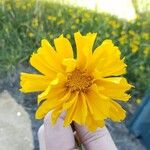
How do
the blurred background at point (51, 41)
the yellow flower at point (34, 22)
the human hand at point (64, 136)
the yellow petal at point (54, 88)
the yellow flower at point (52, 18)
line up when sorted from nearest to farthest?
the yellow petal at point (54, 88) < the human hand at point (64, 136) < the blurred background at point (51, 41) < the yellow flower at point (34, 22) < the yellow flower at point (52, 18)

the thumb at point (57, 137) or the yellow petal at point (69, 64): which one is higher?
the yellow petal at point (69, 64)

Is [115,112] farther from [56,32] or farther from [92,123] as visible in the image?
[56,32]

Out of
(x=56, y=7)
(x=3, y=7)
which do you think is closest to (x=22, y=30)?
(x=3, y=7)

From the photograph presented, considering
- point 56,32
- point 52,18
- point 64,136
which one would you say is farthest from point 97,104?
point 52,18

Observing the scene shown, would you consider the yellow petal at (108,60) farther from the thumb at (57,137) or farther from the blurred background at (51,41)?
the blurred background at (51,41)

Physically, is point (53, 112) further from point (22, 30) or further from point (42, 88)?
point (22, 30)

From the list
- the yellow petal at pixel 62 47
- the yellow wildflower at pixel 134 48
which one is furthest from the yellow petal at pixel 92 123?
the yellow wildflower at pixel 134 48

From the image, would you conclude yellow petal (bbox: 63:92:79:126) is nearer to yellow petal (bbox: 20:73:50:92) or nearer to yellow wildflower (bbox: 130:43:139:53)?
yellow petal (bbox: 20:73:50:92)
